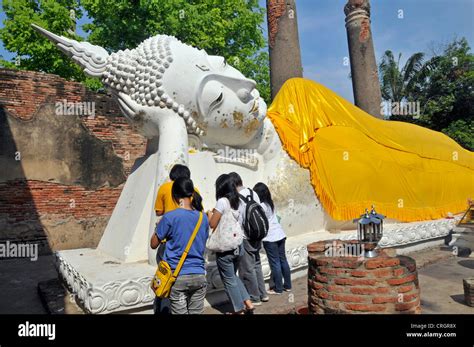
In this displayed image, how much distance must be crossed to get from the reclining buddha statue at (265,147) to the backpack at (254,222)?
0.63 metres

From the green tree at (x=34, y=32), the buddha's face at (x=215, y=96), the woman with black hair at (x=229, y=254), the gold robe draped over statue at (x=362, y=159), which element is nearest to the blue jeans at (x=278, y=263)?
the woman with black hair at (x=229, y=254)

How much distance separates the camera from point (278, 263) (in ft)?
10.5

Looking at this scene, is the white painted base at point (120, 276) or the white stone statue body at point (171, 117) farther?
the white stone statue body at point (171, 117)

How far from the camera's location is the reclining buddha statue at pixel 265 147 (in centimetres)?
331

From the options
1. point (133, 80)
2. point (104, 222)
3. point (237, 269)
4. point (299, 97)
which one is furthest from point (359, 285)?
point (104, 222)

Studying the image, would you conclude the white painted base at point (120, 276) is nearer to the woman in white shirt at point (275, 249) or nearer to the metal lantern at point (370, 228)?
the woman in white shirt at point (275, 249)

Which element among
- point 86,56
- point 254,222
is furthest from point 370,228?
point 86,56

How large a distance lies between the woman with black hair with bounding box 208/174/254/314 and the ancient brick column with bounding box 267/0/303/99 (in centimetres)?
677

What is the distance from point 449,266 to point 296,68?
601 cm

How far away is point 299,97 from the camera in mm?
4609

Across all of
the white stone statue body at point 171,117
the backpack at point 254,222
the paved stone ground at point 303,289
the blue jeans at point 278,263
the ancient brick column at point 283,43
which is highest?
the ancient brick column at point 283,43

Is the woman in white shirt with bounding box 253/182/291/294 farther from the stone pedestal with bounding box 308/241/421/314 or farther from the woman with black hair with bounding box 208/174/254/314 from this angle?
the stone pedestal with bounding box 308/241/421/314

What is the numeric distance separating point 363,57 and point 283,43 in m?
3.25
